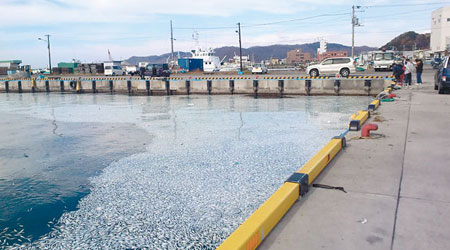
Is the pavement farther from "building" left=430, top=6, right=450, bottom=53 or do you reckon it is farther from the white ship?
"building" left=430, top=6, right=450, bottom=53

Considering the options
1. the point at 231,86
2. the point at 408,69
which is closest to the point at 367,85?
the point at 408,69

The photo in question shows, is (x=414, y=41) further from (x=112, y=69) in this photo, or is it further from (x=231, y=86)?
(x=231, y=86)

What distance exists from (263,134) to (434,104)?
18.9 ft

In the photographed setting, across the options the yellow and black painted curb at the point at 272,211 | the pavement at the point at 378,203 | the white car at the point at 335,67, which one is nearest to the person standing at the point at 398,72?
the white car at the point at 335,67

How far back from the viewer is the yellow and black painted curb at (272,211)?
2915 millimetres

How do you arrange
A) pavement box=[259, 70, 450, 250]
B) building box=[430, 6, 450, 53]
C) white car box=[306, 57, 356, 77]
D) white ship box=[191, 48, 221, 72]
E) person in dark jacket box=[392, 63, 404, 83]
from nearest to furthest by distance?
1. pavement box=[259, 70, 450, 250]
2. person in dark jacket box=[392, 63, 404, 83]
3. white car box=[306, 57, 356, 77]
4. white ship box=[191, 48, 221, 72]
5. building box=[430, 6, 450, 53]

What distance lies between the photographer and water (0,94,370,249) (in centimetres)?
488

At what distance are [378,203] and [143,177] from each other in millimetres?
4510

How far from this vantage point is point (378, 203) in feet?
12.9

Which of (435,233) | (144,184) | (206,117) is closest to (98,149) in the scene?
(144,184)

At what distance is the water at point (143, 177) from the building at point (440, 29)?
89688 mm

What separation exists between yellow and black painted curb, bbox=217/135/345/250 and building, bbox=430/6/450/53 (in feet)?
309

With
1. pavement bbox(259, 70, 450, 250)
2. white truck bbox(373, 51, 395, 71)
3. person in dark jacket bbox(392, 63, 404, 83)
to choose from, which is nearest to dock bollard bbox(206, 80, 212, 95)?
person in dark jacket bbox(392, 63, 404, 83)

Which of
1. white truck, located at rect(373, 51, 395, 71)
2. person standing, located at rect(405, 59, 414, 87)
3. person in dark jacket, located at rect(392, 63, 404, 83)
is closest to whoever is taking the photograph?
person standing, located at rect(405, 59, 414, 87)
